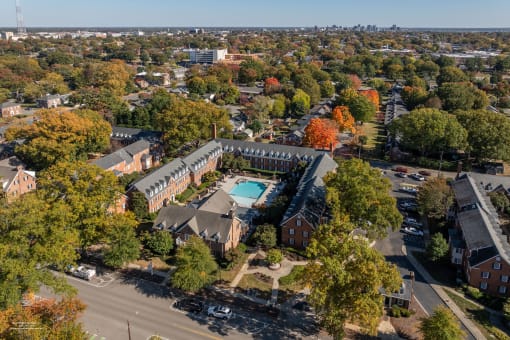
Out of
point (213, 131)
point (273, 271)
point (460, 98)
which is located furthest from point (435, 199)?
point (460, 98)

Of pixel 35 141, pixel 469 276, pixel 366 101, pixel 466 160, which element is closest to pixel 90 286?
pixel 35 141

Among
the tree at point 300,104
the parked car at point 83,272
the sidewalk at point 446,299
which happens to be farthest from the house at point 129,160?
the tree at point 300,104

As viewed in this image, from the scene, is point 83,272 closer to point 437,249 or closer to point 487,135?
point 437,249

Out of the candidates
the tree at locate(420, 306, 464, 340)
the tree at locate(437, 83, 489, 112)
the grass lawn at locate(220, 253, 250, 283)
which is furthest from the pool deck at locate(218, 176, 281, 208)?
the tree at locate(437, 83, 489, 112)

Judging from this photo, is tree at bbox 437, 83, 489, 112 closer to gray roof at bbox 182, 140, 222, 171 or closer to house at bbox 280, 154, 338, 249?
gray roof at bbox 182, 140, 222, 171

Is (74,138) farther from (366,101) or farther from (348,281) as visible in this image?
(366,101)

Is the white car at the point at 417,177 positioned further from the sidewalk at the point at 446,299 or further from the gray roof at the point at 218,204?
the gray roof at the point at 218,204
